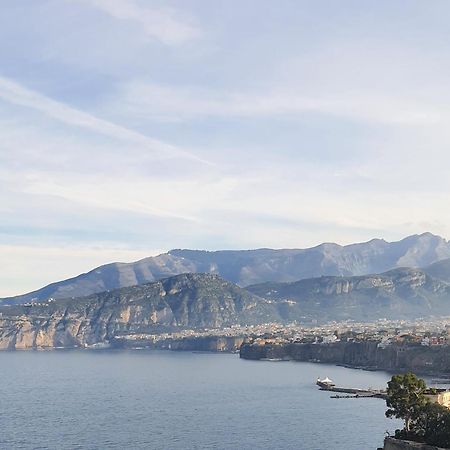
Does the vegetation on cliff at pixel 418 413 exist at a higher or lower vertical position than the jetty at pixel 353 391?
higher

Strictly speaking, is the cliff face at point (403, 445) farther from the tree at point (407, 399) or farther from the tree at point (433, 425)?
the tree at point (407, 399)

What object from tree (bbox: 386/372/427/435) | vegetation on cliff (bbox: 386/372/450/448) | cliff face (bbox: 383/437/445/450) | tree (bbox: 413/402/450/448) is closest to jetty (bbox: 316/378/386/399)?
vegetation on cliff (bbox: 386/372/450/448)

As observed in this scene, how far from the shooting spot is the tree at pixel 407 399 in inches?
3420

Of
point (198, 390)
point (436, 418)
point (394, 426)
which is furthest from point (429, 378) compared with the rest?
point (436, 418)

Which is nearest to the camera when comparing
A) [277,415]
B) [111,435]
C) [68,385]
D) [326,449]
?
[326,449]

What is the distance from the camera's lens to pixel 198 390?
584 feet

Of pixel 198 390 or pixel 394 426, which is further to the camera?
pixel 198 390

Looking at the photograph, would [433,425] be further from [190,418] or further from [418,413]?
[190,418]

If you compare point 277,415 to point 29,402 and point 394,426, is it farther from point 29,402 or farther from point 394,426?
point 29,402

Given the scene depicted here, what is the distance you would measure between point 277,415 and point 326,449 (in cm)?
3021

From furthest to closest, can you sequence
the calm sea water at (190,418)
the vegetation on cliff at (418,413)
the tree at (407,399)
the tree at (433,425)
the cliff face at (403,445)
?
the calm sea water at (190,418) < the tree at (407,399) < the vegetation on cliff at (418,413) < the tree at (433,425) < the cliff face at (403,445)

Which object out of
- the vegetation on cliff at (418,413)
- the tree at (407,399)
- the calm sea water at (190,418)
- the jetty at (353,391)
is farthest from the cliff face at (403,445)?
the jetty at (353,391)

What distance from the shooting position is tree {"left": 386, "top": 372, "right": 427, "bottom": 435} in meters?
86.9

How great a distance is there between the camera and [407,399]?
288 feet
